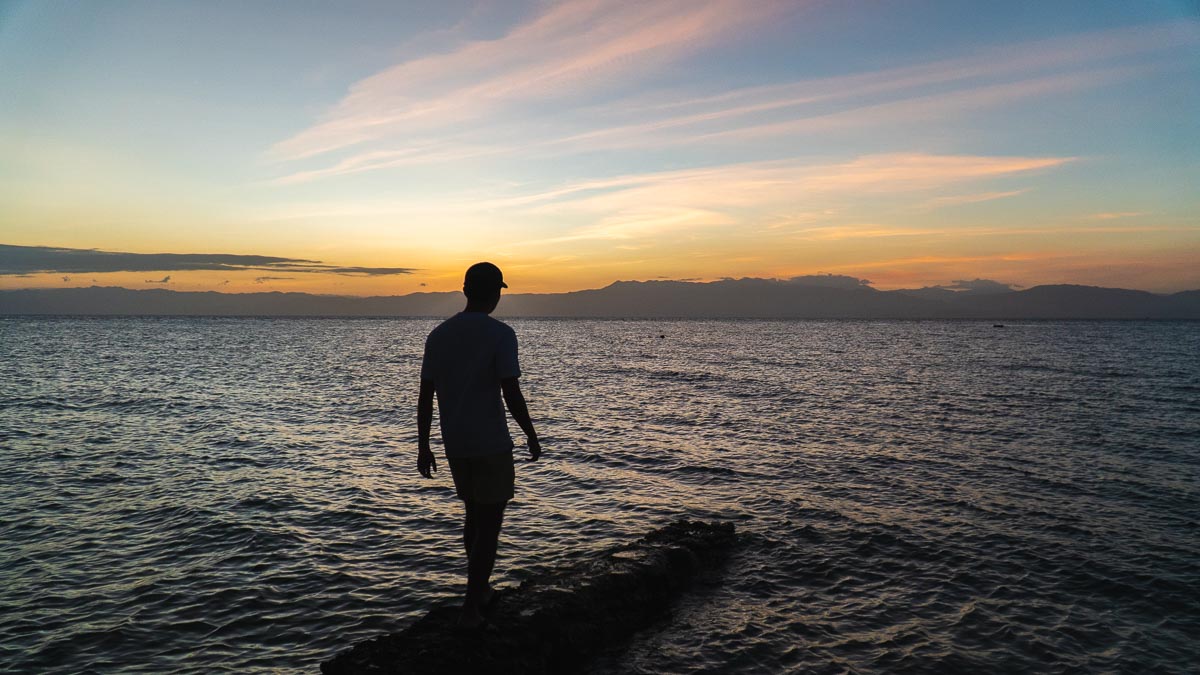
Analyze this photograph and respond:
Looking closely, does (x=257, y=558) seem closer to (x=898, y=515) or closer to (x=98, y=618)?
(x=98, y=618)

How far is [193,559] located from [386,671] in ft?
25.8

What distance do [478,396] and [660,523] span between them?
950 centimetres

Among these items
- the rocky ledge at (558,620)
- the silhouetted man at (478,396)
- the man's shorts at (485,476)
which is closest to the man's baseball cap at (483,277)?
the silhouetted man at (478,396)

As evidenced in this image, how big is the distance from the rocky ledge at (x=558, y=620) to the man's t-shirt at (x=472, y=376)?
2.19 m

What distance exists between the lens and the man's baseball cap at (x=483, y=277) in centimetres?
642

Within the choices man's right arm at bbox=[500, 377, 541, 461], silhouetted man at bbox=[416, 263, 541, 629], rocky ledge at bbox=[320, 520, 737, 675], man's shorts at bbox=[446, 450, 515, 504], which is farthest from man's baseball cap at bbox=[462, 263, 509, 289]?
rocky ledge at bbox=[320, 520, 737, 675]

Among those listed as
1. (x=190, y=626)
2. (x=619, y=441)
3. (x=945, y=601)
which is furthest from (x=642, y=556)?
(x=619, y=441)

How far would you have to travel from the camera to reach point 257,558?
1188cm

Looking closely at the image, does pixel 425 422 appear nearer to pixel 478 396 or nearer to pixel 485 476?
pixel 478 396

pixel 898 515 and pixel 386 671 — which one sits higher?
pixel 386 671

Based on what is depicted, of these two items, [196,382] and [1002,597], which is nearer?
[1002,597]

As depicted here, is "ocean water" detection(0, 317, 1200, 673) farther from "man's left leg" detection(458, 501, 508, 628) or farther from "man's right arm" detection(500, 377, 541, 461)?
"man's right arm" detection(500, 377, 541, 461)

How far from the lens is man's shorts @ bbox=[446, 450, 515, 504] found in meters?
6.30

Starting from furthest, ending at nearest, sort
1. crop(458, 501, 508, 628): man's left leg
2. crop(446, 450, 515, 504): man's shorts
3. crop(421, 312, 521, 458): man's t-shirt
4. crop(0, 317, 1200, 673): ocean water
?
crop(0, 317, 1200, 673): ocean water → crop(458, 501, 508, 628): man's left leg → crop(446, 450, 515, 504): man's shorts → crop(421, 312, 521, 458): man's t-shirt
